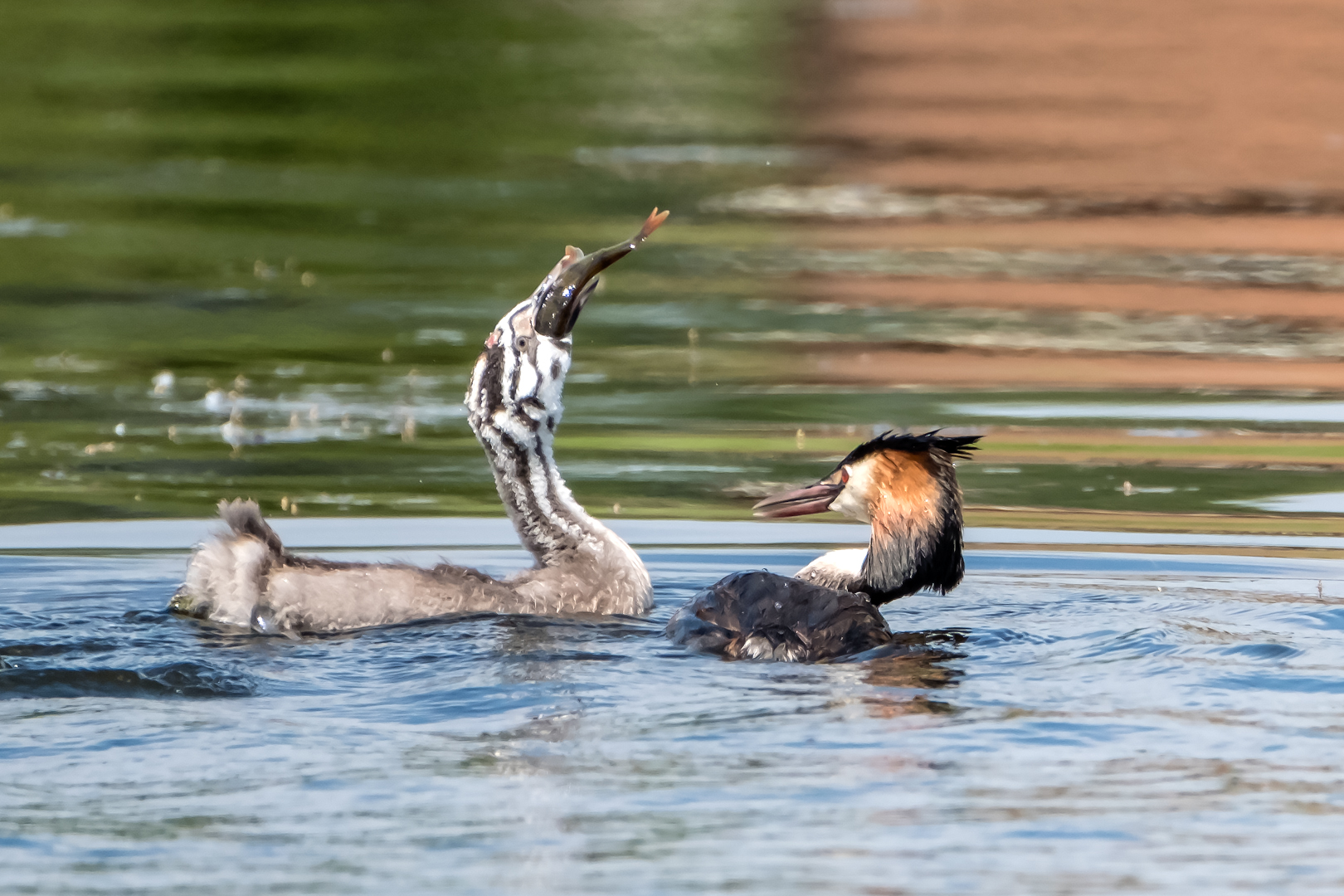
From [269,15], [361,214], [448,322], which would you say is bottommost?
[448,322]

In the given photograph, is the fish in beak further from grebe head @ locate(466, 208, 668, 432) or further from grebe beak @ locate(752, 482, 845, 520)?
grebe head @ locate(466, 208, 668, 432)

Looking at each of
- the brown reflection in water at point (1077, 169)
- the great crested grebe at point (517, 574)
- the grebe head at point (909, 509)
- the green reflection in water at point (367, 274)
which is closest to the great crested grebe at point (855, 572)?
the grebe head at point (909, 509)

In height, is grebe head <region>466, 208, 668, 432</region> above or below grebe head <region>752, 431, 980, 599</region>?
above

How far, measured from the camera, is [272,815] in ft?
19.6

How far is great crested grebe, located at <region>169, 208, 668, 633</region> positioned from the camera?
27.2ft

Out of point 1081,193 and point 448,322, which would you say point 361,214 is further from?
point 1081,193

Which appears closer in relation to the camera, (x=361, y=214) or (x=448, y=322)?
(x=448, y=322)

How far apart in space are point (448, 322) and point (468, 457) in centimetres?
247

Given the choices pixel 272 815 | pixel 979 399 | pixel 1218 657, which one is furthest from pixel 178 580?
pixel 979 399

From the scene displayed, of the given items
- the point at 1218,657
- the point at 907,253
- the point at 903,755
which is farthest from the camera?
the point at 907,253

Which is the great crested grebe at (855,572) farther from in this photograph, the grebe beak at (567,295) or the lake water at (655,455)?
the grebe beak at (567,295)

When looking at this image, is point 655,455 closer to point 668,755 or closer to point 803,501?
point 803,501

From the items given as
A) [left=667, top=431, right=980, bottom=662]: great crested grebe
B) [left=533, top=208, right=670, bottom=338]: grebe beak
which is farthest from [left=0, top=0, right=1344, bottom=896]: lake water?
[left=533, top=208, right=670, bottom=338]: grebe beak

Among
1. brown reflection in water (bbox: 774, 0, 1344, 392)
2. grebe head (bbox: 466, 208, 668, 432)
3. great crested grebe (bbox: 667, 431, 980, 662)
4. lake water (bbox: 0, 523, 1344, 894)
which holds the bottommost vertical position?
lake water (bbox: 0, 523, 1344, 894)
